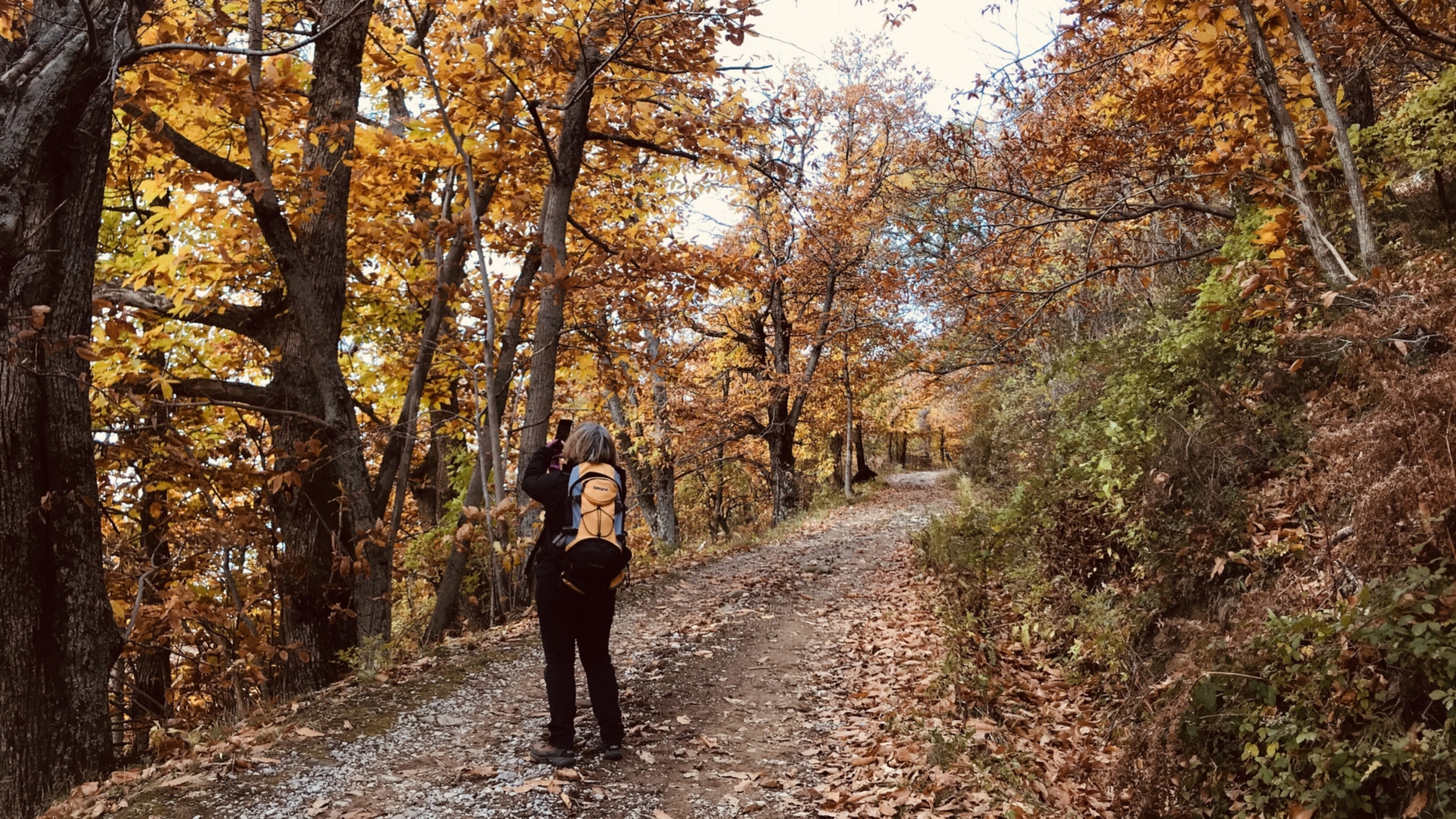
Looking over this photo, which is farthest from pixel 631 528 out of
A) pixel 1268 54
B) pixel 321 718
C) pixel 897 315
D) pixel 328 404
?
pixel 1268 54

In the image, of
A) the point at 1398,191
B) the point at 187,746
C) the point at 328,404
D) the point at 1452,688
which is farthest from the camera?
the point at 328,404

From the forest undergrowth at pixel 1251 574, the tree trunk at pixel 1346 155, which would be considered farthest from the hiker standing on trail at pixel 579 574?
the tree trunk at pixel 1346 155

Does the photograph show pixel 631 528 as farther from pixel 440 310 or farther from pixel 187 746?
pixel 187 746

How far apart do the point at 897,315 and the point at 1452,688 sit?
18.3m

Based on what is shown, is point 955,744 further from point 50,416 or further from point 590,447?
point 50,416

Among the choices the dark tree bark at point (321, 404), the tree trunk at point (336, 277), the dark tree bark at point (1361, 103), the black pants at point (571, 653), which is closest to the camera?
the black pants at point (571, 653)

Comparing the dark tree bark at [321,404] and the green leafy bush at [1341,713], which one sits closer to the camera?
the green leafy bush at [1341,713]

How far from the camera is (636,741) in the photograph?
5.66 meters

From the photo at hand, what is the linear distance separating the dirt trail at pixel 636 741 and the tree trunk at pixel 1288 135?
15.9ft

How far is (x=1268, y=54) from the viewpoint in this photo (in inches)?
217

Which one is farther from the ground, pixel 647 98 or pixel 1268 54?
pixel 647 98

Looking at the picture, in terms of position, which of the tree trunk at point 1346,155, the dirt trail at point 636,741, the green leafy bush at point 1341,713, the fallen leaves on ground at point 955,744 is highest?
the tree trunk at point 1346,155

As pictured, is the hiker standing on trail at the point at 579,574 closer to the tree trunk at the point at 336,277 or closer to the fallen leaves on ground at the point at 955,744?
the fallen leaves on ground at the point at 955,744

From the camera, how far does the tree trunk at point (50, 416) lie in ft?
17.9
